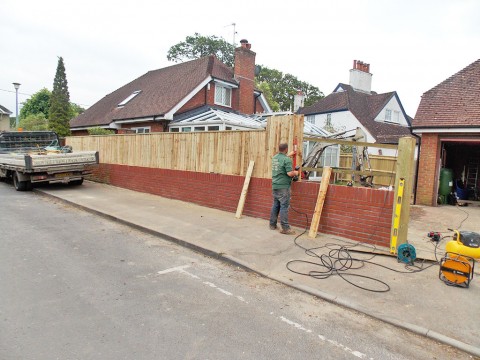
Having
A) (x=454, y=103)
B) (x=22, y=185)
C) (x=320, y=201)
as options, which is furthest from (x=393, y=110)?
(x=22, y=185)

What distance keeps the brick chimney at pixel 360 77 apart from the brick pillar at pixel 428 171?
2176 centimetres

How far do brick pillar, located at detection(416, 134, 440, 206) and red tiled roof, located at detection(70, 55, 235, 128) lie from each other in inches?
455

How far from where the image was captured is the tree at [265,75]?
144 feet

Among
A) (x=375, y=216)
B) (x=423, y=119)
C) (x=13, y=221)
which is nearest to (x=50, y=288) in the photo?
(x=13, y=221)

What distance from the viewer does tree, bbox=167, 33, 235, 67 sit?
43750 mm

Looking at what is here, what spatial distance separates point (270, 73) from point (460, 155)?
4235 cm

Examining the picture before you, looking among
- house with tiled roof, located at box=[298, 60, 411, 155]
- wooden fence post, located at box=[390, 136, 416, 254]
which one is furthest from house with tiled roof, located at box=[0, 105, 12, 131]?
wooden fence post, located at box=[390, 136, 416, 254]

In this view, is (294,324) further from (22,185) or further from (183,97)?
(183,97)

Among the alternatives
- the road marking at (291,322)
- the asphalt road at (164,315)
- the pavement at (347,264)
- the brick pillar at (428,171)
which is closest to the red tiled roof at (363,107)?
the brick pillar at (428,171)

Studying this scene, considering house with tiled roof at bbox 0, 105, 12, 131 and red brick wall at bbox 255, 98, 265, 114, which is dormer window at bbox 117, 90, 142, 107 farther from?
house with tiled roof at bbox 0, 105, 12, 131

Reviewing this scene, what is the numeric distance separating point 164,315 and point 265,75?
5346cm

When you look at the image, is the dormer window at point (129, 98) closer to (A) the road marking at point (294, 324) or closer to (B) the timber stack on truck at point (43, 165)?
(B) the timber stack on truck at point (43, 165)

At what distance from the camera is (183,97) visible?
1800cm

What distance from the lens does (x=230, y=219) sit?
802cm
